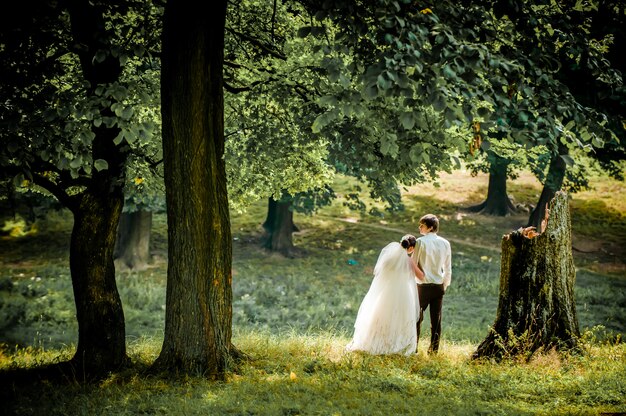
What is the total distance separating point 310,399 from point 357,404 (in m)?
0.57

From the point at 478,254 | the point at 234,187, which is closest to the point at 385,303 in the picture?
the point at 234,187

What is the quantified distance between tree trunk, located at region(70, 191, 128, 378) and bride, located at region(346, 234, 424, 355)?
3.85m

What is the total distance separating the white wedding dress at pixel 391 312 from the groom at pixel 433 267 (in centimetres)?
27

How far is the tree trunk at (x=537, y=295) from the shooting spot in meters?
8.38

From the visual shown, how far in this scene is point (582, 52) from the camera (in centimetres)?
708

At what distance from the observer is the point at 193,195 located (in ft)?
24.3

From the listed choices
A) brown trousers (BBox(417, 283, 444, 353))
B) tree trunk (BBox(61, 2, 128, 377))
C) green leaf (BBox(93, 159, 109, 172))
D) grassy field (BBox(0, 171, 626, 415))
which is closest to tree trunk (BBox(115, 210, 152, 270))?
grassy field (BBox(0, 171, 626, 415))

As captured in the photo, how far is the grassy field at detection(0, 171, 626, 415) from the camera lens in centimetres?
623

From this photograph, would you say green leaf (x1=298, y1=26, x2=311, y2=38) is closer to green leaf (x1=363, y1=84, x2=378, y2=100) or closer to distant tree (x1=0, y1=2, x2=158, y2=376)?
green leaf (x1=363, y1=84, x2=378, y2=100)

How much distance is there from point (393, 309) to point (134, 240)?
1654 centimetres

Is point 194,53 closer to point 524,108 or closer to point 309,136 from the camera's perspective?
point 309,136

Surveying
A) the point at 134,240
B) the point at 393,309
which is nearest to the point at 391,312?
the point at 393,309

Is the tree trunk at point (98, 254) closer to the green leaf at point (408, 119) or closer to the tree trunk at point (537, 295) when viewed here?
the green leaf at point (408, 119)

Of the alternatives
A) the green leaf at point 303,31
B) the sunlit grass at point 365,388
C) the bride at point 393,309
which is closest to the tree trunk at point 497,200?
the bride at point 393,309
